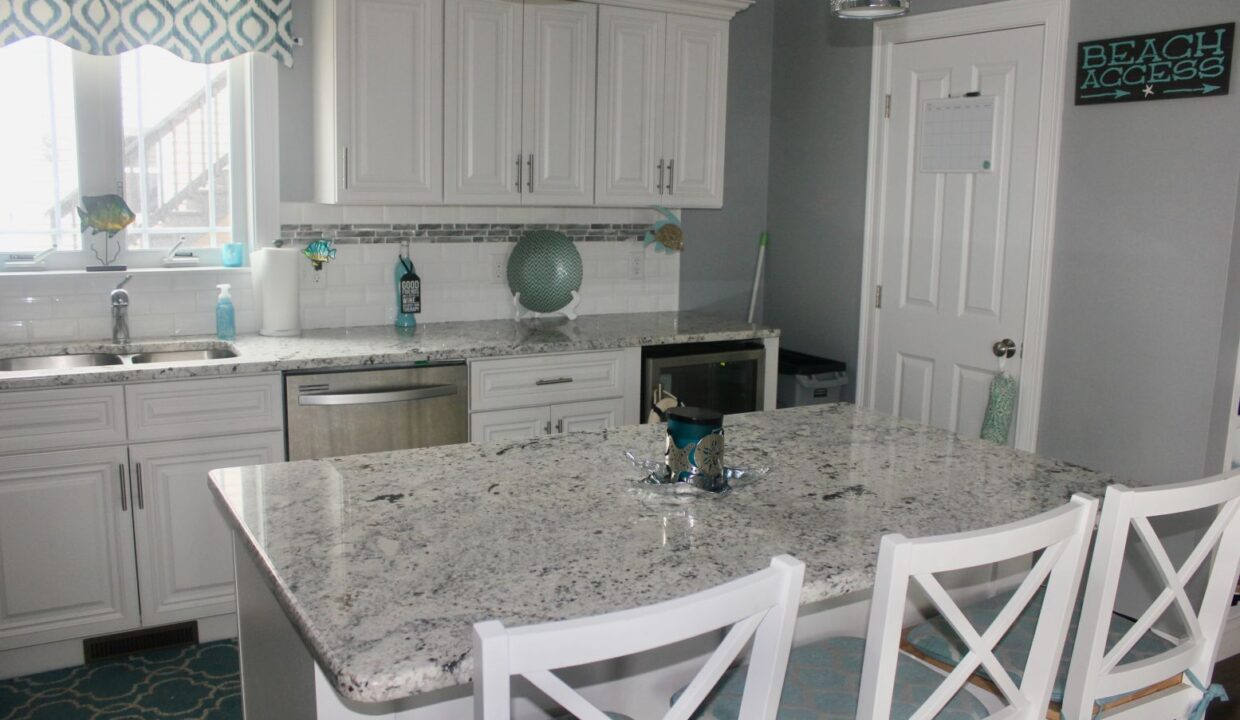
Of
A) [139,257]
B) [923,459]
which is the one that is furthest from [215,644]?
[923,459]

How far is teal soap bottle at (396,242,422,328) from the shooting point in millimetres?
3834

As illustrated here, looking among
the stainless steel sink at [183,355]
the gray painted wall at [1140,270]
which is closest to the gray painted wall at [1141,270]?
the gray painted wall at [1140,270]

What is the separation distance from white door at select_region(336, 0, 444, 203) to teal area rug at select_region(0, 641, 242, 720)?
1.56m

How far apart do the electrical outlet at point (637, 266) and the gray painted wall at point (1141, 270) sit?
1710mm

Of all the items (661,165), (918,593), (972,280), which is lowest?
(918,593)

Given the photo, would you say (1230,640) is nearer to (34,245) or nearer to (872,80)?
(872,80)

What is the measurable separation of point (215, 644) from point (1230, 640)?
10.6 ft

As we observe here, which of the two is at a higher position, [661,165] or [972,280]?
[661,165]

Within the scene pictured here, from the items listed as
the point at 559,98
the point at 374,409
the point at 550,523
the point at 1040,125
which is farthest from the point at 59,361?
the point at 1040,125

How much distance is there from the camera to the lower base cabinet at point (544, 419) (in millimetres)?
3498

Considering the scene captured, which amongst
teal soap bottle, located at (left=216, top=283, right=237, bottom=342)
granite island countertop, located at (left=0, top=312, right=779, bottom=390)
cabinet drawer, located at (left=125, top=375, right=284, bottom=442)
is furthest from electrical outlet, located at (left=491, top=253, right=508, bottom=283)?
cabinet drawer, located at (left=125, top=375, right=284, bottom=442)

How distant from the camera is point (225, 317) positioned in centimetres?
348

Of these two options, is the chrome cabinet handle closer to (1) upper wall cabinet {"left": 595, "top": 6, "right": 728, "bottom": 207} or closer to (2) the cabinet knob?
(2) the cabinet knob

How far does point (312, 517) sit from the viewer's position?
5.69 feet
